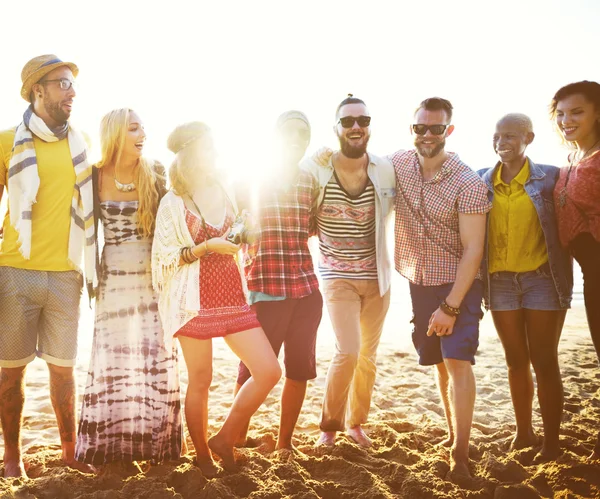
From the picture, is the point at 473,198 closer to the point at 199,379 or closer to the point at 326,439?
the point at 326,439

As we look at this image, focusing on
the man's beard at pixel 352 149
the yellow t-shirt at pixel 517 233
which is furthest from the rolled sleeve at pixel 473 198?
the man's beard at pixel 352 149

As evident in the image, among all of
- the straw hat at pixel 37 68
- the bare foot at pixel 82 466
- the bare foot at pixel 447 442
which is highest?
the straw hat at pixel 37 68

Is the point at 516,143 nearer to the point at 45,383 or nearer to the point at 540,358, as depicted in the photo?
the point at 540,358

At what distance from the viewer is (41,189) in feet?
11.9

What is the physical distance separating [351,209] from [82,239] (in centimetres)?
191

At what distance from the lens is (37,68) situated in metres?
3.70

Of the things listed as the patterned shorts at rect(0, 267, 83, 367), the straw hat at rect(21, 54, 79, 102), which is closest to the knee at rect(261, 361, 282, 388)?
the patterned shorts at rect(0, 267, 83, 367)

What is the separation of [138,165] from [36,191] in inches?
26.3

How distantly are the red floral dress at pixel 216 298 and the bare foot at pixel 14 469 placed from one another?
135cm

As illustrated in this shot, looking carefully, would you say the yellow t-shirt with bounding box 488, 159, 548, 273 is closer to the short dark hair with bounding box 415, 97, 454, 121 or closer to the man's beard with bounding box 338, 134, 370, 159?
the short dark hair with bounding box 415, 97, 454, 121

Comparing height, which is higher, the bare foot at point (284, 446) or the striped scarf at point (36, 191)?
the striped scarf at point (36, 191)

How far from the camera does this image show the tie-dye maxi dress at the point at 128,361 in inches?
141

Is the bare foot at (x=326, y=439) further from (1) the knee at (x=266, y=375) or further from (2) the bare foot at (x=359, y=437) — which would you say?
(1) the knee at (x=266, y=375)

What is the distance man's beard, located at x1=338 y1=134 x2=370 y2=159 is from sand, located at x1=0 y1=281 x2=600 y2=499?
84.6 inches
